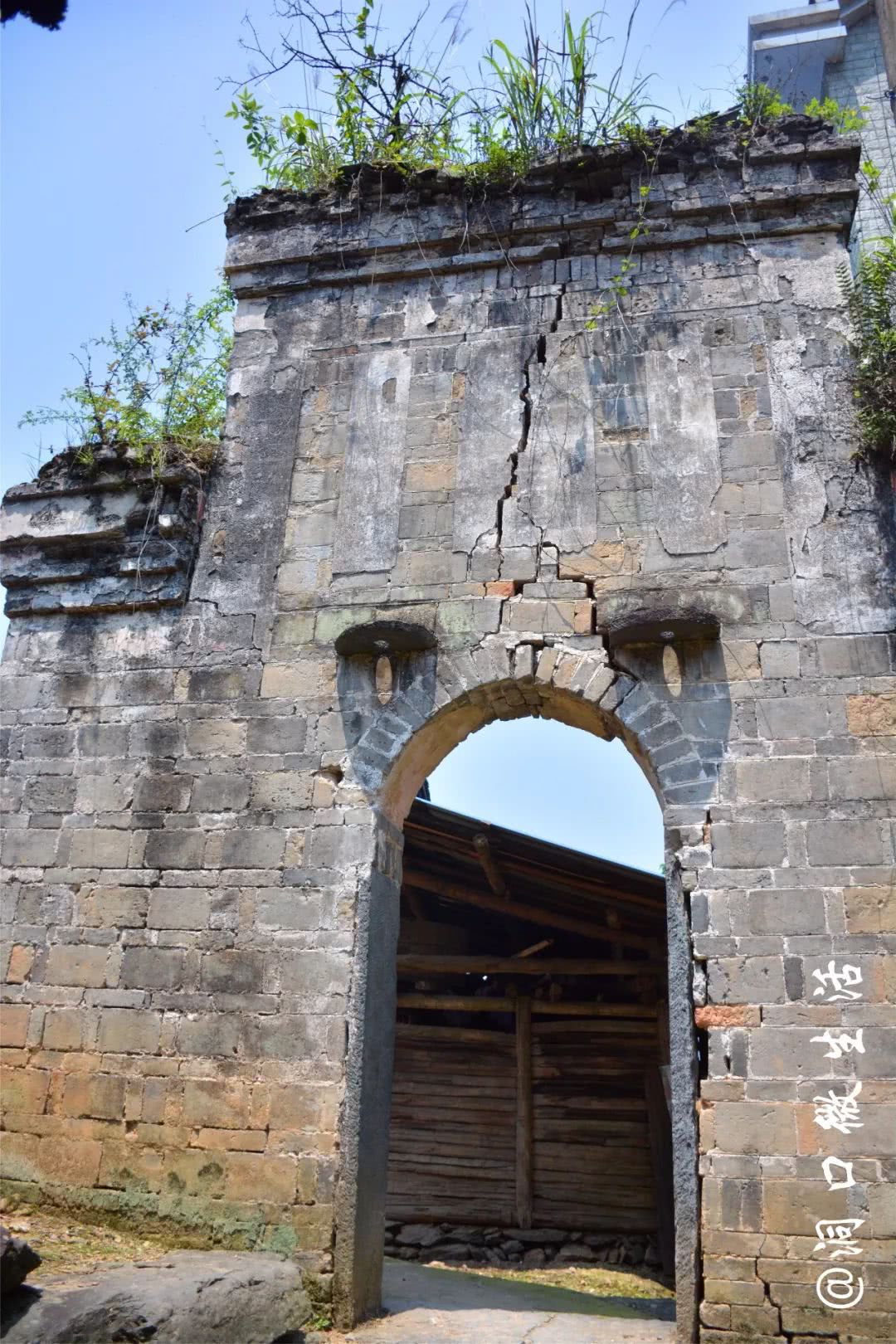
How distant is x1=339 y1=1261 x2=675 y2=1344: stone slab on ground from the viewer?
16.6 feet

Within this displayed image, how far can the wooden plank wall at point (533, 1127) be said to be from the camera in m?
8.95

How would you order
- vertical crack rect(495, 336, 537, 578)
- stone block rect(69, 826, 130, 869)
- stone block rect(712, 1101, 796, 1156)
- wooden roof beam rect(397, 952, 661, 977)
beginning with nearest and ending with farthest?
1. stone block rect(712, 1101, 796, 1156)
2. stone block rect(69, 826, 130, 869)
3. vertical crack rect(495, 336, 537, 578)
4. wooden roof beam rect(397, 952, 661, 977)

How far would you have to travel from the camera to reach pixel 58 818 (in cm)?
623

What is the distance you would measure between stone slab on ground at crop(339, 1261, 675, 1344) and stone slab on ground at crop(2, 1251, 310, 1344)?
0.67 meters

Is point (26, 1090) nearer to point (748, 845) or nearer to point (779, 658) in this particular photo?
point (748, 845)

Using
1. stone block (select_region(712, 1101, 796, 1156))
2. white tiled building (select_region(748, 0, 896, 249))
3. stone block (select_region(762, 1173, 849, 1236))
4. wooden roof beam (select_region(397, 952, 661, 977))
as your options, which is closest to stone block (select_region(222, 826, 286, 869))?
stone block (select_region(712, 1101, 796, 1156))

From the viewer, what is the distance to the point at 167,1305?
4133mm

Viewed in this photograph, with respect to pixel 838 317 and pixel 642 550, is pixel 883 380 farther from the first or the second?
pixel 642 550

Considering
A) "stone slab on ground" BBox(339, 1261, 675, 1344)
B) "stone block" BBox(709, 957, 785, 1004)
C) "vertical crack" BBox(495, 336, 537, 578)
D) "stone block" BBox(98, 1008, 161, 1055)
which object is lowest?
"stone slab on ground" BBox(339, 1261, 675, 1344)

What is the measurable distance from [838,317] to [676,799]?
3.17 meters

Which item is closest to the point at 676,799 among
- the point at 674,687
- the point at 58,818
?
the point at 674,687

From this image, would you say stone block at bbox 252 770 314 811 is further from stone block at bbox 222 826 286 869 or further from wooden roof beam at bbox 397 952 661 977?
wooden roof beam at bbox 397 952 661 977

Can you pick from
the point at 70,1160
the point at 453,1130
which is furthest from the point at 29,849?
the point at 453,1130

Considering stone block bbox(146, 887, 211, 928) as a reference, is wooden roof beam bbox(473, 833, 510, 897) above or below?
above
